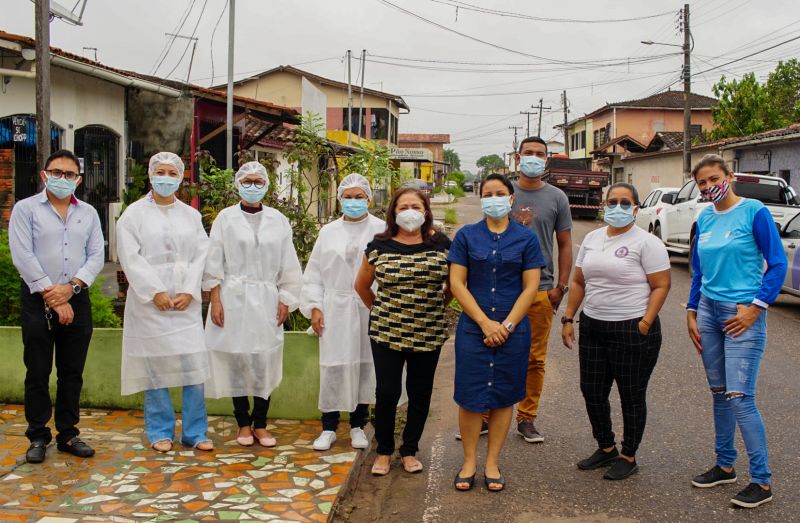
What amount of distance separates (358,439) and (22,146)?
8431 mm

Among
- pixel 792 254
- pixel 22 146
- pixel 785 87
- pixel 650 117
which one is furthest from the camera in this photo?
pixel 650 117

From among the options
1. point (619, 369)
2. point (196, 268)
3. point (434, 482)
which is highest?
point (196, 268)

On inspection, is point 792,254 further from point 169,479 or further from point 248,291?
point 169,479

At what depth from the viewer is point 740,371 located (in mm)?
4441

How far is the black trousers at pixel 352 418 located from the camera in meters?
5.45

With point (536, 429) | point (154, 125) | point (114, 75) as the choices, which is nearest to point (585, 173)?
point (154, 125)

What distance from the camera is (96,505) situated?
429 cm

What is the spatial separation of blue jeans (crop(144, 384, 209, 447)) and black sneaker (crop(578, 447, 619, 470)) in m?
2.52

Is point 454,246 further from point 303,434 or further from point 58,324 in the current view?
point 58,324

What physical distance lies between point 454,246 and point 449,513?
59.3 inches

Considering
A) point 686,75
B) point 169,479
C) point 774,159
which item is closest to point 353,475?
point 169,479

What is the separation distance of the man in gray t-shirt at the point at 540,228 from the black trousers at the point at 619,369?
45cm

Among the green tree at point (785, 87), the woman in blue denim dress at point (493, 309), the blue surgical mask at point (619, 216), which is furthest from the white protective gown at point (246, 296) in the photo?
the green tree at point (785, 87)

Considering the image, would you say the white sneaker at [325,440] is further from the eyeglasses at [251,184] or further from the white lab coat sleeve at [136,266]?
the eyeglasses at [251,184]
